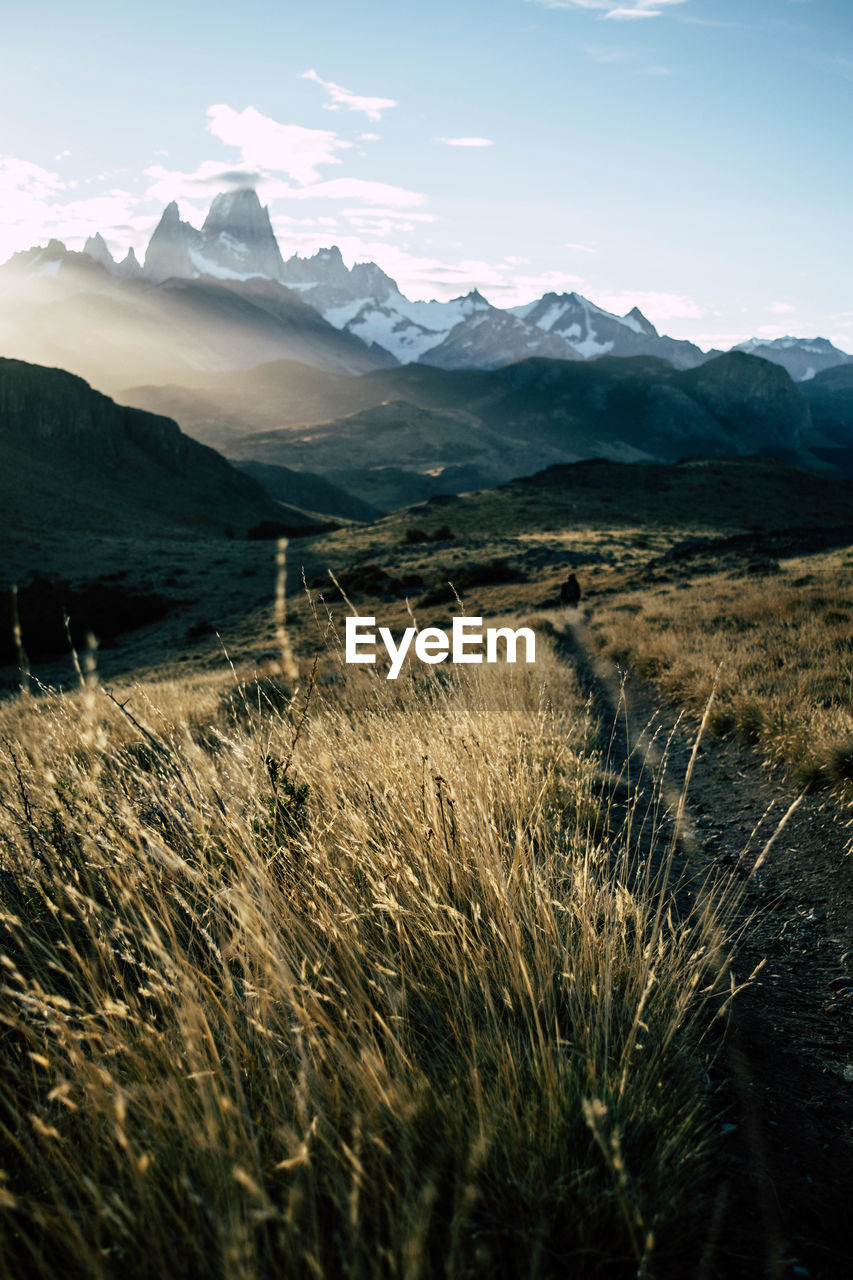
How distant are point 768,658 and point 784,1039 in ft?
20.7

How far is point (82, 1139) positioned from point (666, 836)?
4245 millimetres

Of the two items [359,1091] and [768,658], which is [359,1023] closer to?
[359,1091]

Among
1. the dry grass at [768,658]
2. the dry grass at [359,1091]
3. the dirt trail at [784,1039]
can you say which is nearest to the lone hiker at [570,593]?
the dry grass at [768,658]

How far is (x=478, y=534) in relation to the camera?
51.3m

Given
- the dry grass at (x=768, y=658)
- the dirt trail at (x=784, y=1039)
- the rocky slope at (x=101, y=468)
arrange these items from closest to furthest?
the dirt trail at (x=784, y=1039) → the dry grass at (x=768, y=658) → the rocky slope at (x=101, y=468)

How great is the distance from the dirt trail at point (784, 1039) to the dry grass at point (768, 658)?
16.1 inches

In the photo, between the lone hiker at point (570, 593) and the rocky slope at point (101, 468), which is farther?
the rocky slope at point (101, 468)

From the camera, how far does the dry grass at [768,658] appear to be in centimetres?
557

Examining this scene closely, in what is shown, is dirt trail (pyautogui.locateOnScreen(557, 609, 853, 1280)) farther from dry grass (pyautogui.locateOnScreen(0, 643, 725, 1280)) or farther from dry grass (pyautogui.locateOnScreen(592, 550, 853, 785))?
dry grass (pyautogui.locateOnScreen(592, 550, 853, 785))

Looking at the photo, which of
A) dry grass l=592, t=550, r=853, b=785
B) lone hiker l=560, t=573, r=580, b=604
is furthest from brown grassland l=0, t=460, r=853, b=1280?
lone hiker l=560, t=573, r=580, b=604

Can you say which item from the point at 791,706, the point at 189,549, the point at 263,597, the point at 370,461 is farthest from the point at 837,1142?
the point at 370,461

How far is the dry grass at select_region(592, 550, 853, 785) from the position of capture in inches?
219

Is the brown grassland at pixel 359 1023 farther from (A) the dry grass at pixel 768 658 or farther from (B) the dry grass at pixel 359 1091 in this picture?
(A) the dry grass at pixel 768 658

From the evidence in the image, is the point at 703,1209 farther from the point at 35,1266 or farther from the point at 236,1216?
the point at 35,1266
